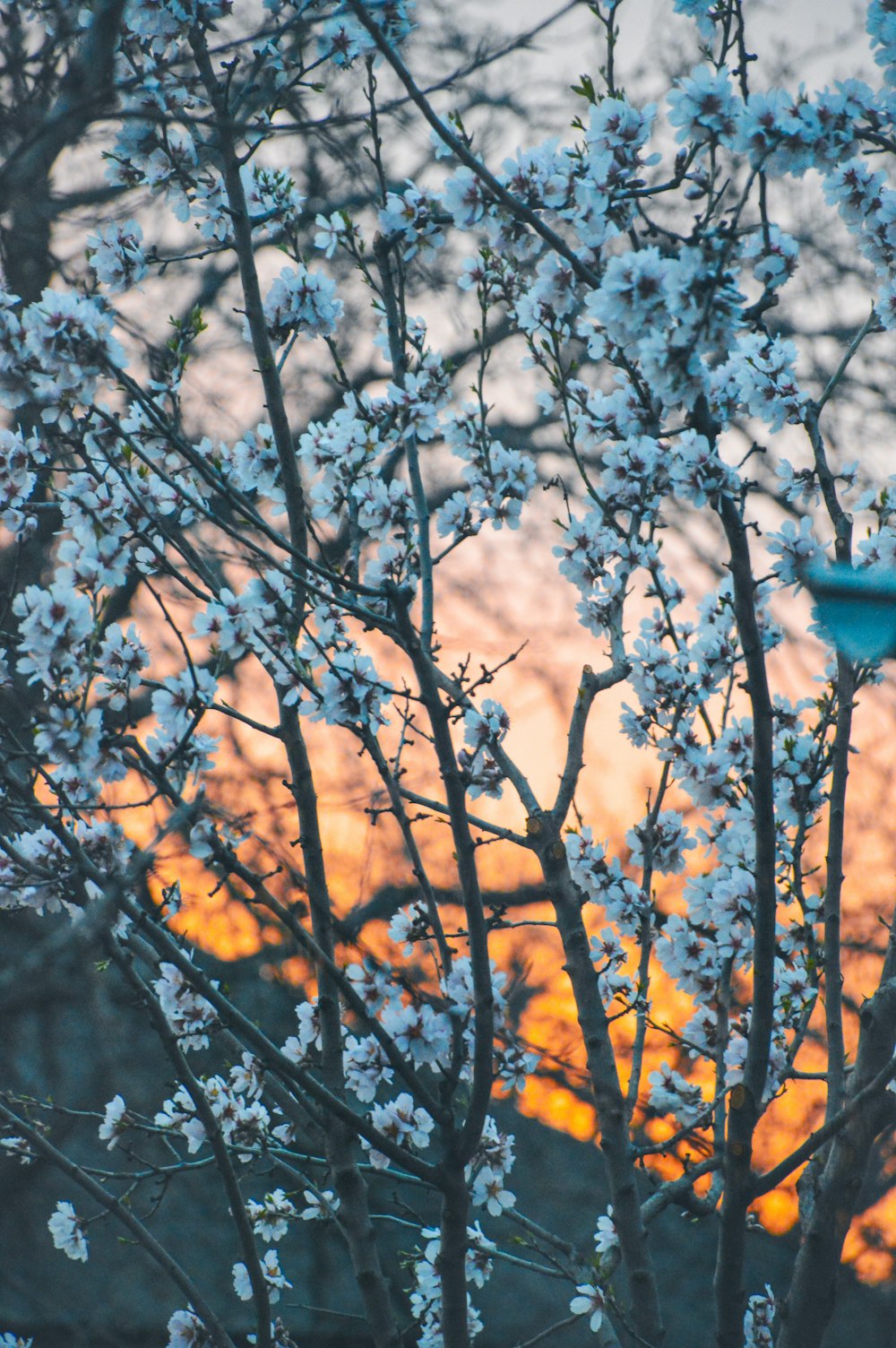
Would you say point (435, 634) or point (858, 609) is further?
point (435, 634)

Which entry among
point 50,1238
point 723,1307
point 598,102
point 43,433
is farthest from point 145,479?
point 50,1238

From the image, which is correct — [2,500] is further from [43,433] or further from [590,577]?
[590,577]

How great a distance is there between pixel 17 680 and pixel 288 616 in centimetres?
57

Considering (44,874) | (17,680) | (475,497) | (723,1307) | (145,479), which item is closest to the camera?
(44,874)

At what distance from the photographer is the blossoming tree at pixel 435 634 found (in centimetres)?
171

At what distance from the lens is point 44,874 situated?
180 centimetres

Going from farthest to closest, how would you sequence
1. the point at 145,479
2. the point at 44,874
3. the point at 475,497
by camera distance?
the point at 475,497, the point at 145,479, the point at 44,874

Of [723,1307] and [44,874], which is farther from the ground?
[44,874]

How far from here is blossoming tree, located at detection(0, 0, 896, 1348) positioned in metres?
1.71

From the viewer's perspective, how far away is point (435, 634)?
2.44 meters

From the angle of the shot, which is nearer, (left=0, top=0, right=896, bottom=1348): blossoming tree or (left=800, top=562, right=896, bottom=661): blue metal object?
(left=800, top=562, right=896, bottom=661): blue metal object

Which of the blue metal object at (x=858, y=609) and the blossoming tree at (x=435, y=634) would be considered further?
the blossoming tree at (x=435, y=634)

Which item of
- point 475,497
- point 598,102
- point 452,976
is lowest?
point 452,976

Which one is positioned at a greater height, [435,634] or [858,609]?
[435,634]
